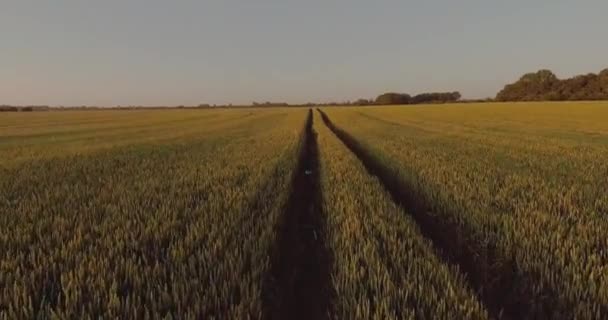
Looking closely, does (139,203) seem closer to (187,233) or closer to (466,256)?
(187,233)

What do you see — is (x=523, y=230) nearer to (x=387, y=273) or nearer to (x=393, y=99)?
(x=387, y=273)

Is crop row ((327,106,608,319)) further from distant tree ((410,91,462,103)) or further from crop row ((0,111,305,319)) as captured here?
distant tree ((410,91,462,103))

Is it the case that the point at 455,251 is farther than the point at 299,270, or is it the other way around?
the point at 455,251

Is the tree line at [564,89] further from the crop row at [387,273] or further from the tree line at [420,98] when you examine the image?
the crop row at [387,273]

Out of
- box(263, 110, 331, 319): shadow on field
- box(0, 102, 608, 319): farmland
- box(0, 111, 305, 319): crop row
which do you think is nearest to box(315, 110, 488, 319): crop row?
box(0, 102, 608, 319): farmland

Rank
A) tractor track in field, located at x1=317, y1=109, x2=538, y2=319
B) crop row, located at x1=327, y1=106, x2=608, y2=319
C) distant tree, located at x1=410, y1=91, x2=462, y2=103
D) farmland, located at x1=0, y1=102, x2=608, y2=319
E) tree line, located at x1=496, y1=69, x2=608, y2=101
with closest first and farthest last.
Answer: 1. farmland, located at x1=0, y1=102, x2=608, y2=319
2. crop row, located at x1=327, y1=106, x2=608, y2=319
3. tractor track in field, located at x1=317, y1=109, x2=538, y2=319
4. tree line, located at x1=496, y1=69, x2=608, y2=101
5. distant tree, located at x1=410, y1=91, x2=462, y2=103

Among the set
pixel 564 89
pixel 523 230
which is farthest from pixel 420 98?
pixel 523 230

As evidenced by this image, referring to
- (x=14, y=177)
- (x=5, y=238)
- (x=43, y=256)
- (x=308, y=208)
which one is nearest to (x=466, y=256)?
(x=308, y=208)
